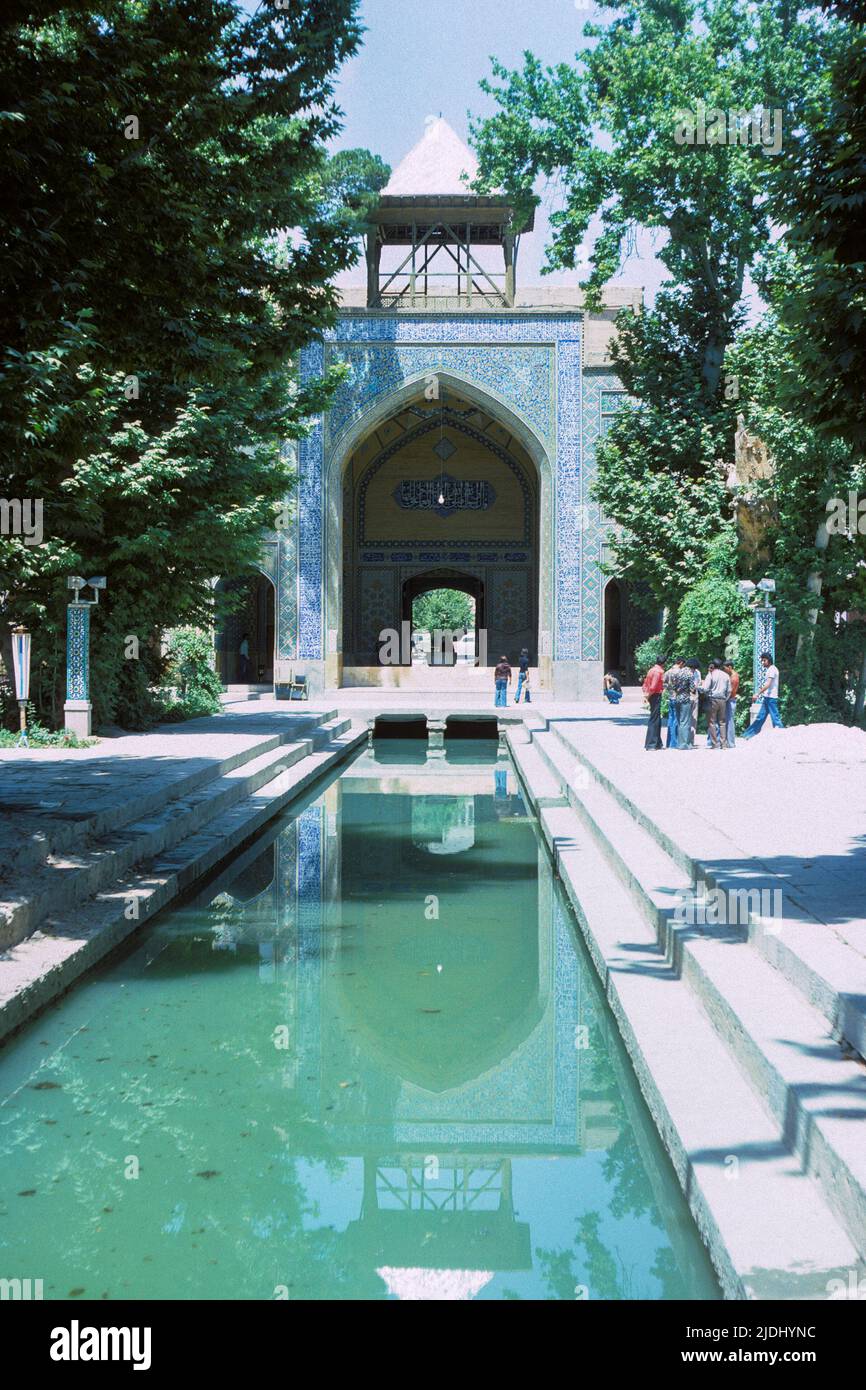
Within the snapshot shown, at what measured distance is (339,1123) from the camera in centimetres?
361

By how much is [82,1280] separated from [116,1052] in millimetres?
1602

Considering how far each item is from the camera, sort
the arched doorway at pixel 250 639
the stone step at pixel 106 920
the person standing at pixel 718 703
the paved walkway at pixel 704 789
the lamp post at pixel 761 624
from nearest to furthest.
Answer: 1. the stone step at pixel 106 920
2. the paved walkway at pixel 704 789
3. the person standing at pixel 718 703
4. the lamp post at pixel 761 624
5. the arched doorway at pixel 250 639

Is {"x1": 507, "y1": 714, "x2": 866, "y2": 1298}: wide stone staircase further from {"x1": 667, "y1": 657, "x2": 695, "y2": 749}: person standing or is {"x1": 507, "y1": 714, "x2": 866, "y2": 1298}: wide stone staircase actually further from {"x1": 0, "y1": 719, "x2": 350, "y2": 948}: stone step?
{"x1": 667, "y1": 657, "x2": 695, "y2": 749}: person standing

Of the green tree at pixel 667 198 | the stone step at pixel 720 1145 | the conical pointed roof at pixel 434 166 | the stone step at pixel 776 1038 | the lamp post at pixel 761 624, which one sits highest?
the conical pointed roof at pixel 434 166

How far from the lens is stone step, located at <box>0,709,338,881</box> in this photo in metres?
→ 5.74

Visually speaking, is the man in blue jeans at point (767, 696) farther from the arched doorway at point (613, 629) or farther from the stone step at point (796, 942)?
the arched doorway at point (613, 629)

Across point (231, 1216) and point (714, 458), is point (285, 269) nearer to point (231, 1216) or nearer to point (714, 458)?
point (231, 1216)

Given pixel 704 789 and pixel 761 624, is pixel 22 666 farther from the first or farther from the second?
pixel 761 624

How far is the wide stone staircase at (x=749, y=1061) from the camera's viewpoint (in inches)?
97.4

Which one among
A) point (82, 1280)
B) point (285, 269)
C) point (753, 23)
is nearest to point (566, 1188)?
point (82, 1280)

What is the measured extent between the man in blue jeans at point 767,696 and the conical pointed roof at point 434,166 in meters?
13.3

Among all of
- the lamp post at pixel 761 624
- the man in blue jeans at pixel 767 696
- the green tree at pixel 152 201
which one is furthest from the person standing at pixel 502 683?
the green tree at pixel 152 201

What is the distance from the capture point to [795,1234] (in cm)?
250

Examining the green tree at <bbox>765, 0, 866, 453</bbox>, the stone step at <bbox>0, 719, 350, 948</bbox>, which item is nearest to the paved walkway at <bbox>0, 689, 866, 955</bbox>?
the stone step at <bbox>0, 719, 350, 948</bbox>
